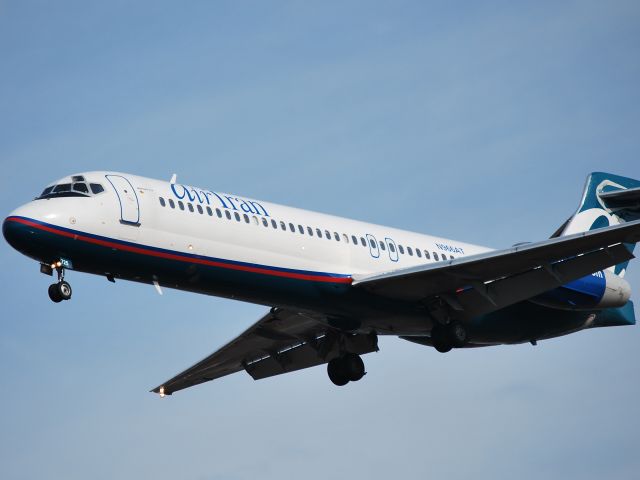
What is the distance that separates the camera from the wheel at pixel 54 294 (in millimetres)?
28359

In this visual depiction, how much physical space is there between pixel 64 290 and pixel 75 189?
2.34 m

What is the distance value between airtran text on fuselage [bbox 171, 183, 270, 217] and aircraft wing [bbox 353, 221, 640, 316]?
3.02 meters

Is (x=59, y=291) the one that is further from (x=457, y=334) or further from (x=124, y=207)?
(x=457, y=334)

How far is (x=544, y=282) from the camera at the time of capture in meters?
32.8

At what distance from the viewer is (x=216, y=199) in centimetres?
3041

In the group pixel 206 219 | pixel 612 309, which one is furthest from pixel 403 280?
pixel 612 309

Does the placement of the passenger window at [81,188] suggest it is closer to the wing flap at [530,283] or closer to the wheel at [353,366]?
the wheel at [353,366]

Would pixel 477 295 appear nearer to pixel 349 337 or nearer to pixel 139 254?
pixel 349 337

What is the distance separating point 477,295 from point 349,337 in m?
3.97

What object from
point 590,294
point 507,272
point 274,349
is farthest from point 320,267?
point 590,294

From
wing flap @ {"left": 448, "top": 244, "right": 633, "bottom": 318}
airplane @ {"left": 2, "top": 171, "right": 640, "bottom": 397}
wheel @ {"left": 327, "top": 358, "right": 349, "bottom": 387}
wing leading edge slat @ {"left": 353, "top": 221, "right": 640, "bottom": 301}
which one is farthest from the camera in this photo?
wheel @ {"left": 327, "top": 358, "right": 349, "bottom": 387}

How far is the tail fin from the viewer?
3731 cm

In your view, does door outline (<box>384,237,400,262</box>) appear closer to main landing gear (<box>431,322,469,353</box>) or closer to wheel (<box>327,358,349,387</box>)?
main landing gear (<box>431,322,469,353</box>)

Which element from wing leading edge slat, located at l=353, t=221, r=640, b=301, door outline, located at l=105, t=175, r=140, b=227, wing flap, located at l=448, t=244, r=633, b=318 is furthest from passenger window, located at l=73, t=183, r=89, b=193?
wing flap, located at l=448, t=244, r=633, b=318
